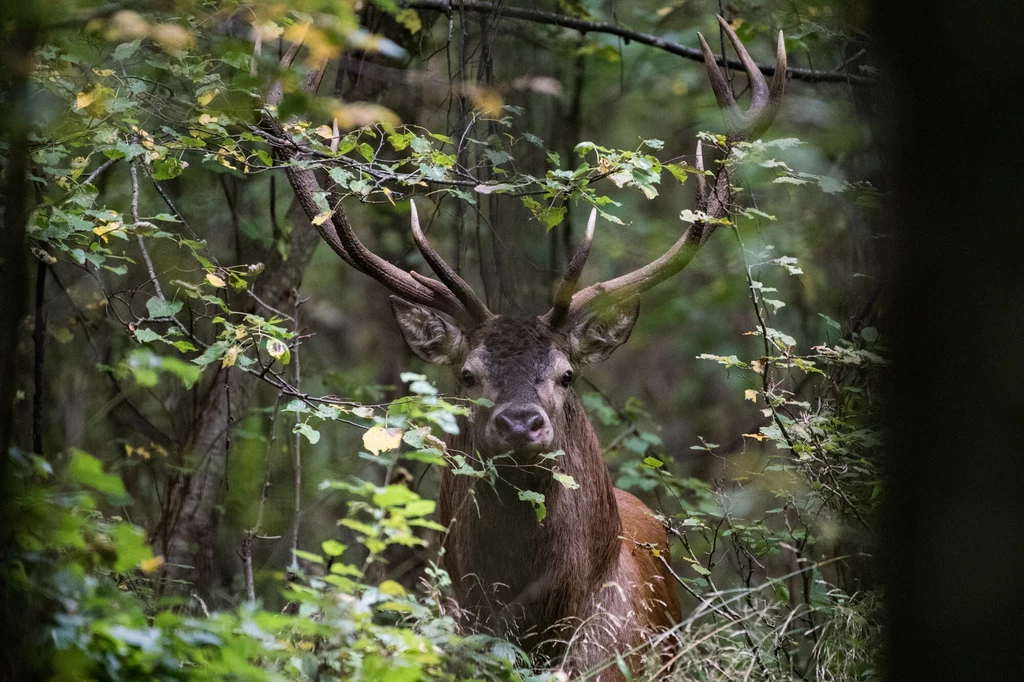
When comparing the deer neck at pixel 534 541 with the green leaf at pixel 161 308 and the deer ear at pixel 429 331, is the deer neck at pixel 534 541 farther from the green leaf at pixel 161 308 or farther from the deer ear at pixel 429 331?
the green leaf at pixel 161 308

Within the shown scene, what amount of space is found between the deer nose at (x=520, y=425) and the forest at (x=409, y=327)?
5cm

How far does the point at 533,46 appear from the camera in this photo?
6.64 m

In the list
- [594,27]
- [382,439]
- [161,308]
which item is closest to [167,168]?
[161,308]

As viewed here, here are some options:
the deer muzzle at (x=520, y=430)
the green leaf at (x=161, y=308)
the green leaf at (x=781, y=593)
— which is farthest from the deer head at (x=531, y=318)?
the green leaf at (x=781, y=593)

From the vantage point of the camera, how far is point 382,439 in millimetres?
3215

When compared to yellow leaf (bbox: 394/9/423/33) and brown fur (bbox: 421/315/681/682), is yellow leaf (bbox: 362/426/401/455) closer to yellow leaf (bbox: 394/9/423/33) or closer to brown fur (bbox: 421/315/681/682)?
brown fur (bbox: 421/315/681/682)

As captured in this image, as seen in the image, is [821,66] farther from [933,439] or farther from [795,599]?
[933,439]

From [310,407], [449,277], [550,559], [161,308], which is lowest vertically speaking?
[550,559]

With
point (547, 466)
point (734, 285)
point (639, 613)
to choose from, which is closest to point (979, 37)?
point (547, 466)

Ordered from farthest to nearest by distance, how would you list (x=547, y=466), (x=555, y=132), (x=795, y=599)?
(x=555, y=132) → (x=795, y=599) → (x=547, y=466)

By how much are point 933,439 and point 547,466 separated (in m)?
2.85

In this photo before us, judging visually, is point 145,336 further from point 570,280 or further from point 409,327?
point 570,280

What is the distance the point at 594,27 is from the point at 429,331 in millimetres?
2379

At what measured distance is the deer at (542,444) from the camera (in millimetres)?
4211
